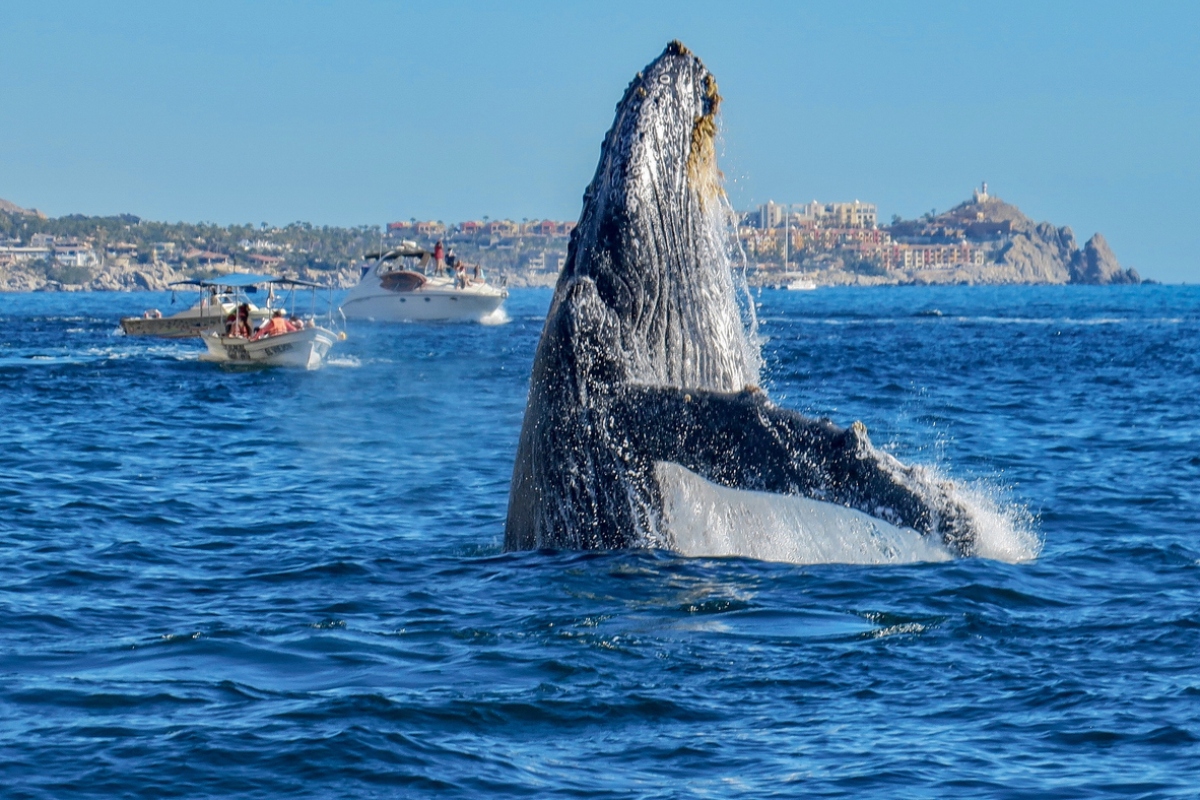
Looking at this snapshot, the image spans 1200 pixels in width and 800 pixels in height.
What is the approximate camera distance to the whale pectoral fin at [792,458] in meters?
9.79

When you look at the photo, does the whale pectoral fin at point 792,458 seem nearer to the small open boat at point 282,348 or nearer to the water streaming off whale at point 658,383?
the water streaming off whale at point 658,383

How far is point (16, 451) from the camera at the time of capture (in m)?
20.9

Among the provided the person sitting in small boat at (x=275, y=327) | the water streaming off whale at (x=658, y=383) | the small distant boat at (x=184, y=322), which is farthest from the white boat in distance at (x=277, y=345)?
the water streaming off whale at (x=658, y=383)

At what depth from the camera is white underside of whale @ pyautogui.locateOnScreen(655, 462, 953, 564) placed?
11008 mm

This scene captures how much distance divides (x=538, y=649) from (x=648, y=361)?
2.72 m

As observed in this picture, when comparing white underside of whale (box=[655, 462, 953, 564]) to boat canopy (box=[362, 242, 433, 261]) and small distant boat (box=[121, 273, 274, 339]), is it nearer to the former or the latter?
small distant boat (box=[121, 273, 274, 339])

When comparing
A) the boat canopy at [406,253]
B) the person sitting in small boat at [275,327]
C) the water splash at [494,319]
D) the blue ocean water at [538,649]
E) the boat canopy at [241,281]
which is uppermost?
the boat canopy at [406,253]

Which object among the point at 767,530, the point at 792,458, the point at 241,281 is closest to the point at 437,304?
the point at 241,281

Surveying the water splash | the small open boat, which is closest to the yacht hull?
the water splash

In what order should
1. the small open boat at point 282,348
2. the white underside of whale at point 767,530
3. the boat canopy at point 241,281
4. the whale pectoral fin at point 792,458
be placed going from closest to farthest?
the whale pectoral fin at point 792,458, the white underside of whale at point 767,530, the small open boat at point 282,348, the boat canopy at point 241,281

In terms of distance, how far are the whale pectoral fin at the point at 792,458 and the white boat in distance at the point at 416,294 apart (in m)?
69.0

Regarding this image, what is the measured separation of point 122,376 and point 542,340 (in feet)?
96.6

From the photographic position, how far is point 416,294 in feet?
261

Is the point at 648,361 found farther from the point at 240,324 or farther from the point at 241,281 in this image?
the point at 241,281
